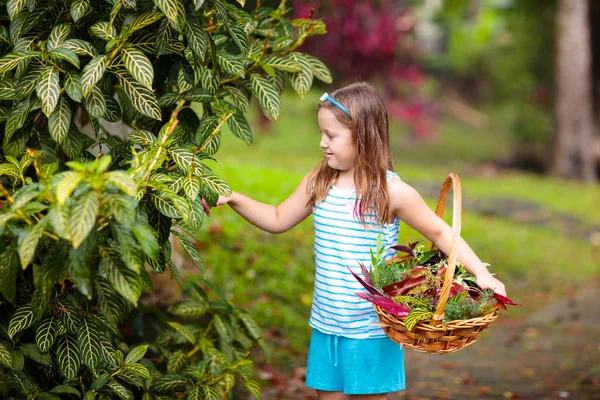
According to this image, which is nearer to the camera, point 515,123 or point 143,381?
point 143,381

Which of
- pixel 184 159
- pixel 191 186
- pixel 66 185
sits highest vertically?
pixel 184 159

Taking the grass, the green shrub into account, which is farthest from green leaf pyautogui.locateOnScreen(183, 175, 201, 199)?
the grass

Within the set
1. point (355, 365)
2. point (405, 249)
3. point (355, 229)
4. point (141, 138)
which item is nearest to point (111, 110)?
point (141, 138)

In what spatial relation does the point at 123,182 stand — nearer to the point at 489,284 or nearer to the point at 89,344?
the point at 89,344

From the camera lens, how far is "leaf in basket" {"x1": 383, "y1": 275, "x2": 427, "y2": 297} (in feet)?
8.64

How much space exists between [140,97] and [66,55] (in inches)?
Answer: 12.1

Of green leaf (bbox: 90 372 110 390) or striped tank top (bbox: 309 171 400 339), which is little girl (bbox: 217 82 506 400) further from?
green leaf (bbox: 90 372 110 390)

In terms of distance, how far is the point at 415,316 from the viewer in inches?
96.2

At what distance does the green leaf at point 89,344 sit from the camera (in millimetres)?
2623

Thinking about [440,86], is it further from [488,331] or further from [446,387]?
[446,387]

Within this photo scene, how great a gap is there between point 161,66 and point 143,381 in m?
1.25

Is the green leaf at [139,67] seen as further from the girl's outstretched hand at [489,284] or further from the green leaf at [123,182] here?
the girl's outstretched hand at [489,284]

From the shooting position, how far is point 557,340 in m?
5.78

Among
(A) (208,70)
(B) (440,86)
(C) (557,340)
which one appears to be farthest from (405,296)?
(B) (440,86)
